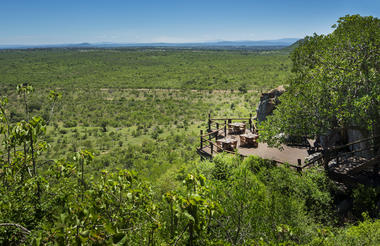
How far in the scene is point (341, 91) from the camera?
11.0m

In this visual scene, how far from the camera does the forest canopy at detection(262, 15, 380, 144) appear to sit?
10073 millimetres

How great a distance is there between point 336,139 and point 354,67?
5.12 meters

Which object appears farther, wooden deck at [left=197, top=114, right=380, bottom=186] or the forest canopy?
wooden deck at [left=197, top=114, right=380, bottom=186]

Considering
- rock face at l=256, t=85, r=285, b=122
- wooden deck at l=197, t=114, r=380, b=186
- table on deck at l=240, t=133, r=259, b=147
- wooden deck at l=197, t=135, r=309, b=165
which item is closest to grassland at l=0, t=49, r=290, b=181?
table on deck at l=240, t=133, r=259, b=147

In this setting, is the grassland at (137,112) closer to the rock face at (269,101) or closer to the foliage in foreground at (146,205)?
the foliage in foreground at (146,205)

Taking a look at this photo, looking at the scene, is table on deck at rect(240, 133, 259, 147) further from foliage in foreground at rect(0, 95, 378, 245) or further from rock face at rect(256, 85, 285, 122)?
rock face at rect(256, 85, 285, 122)

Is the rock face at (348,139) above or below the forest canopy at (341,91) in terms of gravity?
below

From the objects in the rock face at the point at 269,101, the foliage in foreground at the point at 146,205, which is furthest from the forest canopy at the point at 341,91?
the rock face at the point at 269,101

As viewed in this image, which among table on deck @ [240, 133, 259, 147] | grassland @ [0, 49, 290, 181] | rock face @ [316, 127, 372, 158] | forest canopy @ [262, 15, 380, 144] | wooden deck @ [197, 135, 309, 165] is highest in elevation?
forest canopy @ [262, 15, 380, 144]

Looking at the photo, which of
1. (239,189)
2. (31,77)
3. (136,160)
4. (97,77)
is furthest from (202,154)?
(31,77)

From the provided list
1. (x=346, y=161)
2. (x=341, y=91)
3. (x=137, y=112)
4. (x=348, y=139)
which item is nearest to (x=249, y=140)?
(x=348, y=139)

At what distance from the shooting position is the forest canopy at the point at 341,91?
33.0 ft

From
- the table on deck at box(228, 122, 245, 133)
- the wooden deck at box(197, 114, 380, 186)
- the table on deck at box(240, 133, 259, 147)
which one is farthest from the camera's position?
the table on deck at box(228, 122, 245, 133)

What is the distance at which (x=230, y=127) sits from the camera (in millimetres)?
19234
